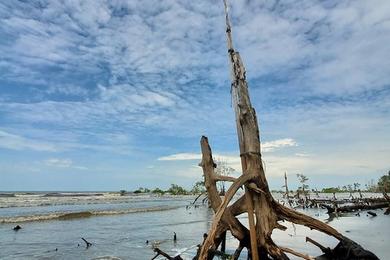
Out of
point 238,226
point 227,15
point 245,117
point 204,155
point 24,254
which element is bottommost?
point 24,254

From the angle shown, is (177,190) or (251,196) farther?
(177,190)

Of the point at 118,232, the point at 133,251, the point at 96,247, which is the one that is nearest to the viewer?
the point at 133,251

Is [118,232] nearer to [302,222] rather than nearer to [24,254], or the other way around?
[24,254]

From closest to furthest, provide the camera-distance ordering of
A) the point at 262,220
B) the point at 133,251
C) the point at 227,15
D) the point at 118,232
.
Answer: the point at 262,220 < the point at 227,15 < the point at 133,251 < the point at 118,232

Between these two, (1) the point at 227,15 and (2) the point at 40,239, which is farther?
(2) the point at 40,239

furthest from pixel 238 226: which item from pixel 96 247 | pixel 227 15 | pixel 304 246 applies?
pixel 96 247

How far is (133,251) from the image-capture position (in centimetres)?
2200

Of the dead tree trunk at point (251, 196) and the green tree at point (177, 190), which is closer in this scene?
the dead tree trunk at point (251, 196)

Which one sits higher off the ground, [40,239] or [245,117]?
[245,117]

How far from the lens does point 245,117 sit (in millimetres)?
11562

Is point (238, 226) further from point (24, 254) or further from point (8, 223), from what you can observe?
point (8, 223)

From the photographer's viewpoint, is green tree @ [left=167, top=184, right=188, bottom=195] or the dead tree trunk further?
green tree @ [left=167, top=184, right=188, bottom=195]

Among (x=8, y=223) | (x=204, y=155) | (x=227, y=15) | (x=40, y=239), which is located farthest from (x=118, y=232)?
(x=227, y=15)

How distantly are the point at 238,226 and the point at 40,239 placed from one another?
21.7 m
